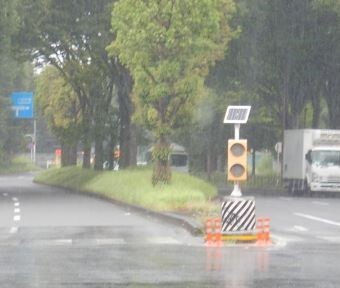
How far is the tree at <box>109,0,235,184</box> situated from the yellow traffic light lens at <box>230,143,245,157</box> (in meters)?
12.8

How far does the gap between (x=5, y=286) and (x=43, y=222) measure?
13.2 meters

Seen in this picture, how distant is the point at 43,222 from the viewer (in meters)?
26.3

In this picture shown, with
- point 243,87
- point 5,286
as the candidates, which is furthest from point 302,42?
point 5,286

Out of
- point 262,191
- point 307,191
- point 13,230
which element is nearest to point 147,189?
point 13,230

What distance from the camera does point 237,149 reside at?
21109 mm

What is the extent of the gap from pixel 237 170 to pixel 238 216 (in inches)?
42.1

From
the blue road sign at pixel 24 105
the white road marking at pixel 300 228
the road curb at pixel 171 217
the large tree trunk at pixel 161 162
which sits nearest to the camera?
the road curb at pixel 171 217

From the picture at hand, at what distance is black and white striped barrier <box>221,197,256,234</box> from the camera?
806 inches

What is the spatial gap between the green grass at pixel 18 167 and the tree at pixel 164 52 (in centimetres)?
6856

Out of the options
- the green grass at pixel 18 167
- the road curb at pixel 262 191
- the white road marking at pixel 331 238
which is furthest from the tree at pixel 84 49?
the green grass at pixel 18 167

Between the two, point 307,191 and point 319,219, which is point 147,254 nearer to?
point 319,219

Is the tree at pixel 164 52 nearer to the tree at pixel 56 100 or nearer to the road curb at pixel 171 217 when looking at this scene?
the road curb at pixel 171 217

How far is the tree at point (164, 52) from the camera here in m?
33.5

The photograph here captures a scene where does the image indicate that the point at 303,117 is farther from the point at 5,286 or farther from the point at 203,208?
the point at 5,286
